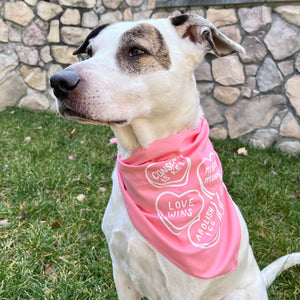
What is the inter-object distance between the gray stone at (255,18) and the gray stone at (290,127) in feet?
4.47

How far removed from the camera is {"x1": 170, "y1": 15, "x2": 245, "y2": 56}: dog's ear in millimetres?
1729

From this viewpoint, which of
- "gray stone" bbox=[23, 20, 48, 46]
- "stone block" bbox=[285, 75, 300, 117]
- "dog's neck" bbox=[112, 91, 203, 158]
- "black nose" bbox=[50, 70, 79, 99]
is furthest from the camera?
"gray stone" bbox=[23, 20, 48, 46]

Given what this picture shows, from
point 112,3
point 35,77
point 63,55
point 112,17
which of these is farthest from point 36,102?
point 112,3

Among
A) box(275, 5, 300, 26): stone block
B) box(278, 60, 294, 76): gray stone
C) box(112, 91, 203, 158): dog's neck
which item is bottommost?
box(278, 60, 294, 76): gray stone

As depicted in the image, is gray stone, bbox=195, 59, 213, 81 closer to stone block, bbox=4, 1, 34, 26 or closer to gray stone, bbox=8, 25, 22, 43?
stone block, bbox=4, 1, 34, 26

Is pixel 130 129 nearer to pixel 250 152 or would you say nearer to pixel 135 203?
pixel 135 203

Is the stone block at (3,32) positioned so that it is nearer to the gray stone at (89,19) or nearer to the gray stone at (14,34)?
the gray stone at (14,34)

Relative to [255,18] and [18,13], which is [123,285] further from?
Result: [18,13]

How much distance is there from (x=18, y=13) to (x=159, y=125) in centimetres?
519

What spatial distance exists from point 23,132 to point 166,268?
382cm

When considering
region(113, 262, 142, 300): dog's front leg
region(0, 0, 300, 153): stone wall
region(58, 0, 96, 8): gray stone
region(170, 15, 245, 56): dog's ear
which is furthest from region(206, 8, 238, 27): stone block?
region(113, 262, 142, 300): dog's front leg

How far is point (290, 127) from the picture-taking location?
459 cm

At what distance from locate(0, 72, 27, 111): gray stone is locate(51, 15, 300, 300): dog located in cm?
471

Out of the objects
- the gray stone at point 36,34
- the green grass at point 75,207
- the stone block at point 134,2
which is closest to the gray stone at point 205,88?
the green grass at point 75,207
